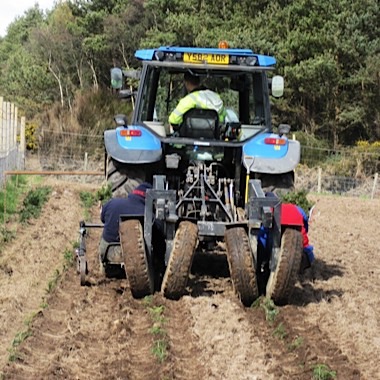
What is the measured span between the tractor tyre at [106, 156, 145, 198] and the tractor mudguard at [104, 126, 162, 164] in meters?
0.27

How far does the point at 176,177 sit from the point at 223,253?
5.49 ft

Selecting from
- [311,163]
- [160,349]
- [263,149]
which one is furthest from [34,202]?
[311,163]

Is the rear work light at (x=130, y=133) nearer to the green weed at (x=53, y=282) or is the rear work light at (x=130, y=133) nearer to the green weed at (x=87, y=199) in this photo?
the green weed at (x=53, y=282)

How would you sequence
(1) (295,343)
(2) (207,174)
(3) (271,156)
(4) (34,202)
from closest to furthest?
(1) (295,343) → (3) (271,156) → (2) (207,174) → (4) (34,202)

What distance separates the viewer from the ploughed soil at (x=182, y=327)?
489 centimetres

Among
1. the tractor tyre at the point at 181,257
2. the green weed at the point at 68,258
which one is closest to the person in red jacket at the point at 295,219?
the tractor tyre at the point at 181,257

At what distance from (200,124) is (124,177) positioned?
0.95m

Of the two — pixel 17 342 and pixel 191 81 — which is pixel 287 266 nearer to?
pixel 17 342

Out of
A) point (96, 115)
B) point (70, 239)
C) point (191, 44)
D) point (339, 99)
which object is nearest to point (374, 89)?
point (339, 99)

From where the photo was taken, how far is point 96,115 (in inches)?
1020

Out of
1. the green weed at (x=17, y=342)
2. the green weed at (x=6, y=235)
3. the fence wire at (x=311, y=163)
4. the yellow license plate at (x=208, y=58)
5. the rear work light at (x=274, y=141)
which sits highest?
the yellow license plate at (x=208, y=58)

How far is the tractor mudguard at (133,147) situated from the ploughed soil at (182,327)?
1262 mm

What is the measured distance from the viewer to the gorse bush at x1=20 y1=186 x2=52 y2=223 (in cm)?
1173

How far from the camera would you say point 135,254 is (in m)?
6.45
